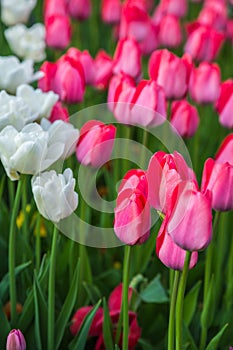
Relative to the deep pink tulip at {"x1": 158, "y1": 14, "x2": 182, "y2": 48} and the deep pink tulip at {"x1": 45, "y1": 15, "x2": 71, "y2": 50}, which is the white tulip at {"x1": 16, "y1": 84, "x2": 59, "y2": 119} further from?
the deep pink tulip at {"x1": 158, "y1": 14, "x2": 182, "y2": 48}

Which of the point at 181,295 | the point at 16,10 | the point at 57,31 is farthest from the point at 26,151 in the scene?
the point at 16,10

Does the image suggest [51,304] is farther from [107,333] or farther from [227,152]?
[227,152]

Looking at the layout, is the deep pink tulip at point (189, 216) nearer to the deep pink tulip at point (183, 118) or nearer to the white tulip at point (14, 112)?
the white tulip at point (14, 112)

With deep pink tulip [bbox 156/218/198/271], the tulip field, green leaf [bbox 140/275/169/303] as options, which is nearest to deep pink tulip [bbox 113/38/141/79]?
the tulip field

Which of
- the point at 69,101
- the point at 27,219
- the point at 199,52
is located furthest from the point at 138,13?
the point at 27,219

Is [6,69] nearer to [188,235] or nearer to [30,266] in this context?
[30,266]

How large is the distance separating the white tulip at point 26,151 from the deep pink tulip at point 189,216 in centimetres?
28

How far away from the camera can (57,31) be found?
82.1 inches

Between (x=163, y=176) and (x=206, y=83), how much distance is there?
79 cm

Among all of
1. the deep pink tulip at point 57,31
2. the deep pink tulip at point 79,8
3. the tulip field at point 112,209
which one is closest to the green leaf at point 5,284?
the tulip field at point 112,209

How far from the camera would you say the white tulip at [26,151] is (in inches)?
46.4

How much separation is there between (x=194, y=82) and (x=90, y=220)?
417mm

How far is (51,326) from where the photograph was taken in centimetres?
126

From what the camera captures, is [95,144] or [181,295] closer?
[181,295]
